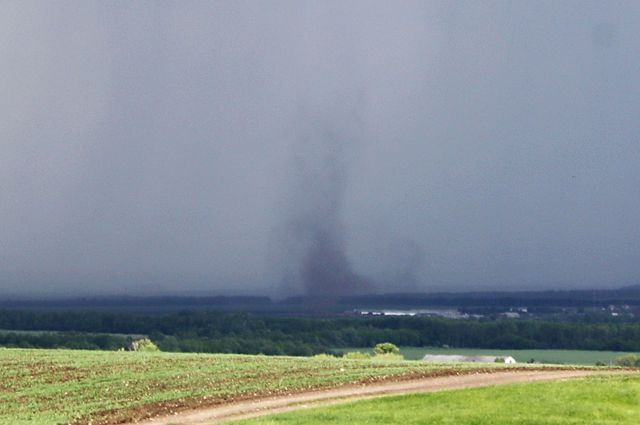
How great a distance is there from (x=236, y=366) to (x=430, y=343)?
79.9 m

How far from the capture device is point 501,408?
3108cm

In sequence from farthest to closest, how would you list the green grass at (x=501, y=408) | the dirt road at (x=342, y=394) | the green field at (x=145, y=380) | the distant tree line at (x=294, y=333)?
the distant tree line at (x=294, y=333) → the green field at (x=145, y=380) → the dirt road at (x=342, y=394) → the green grass at (x=501, y=408)

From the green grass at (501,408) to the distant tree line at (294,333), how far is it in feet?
248

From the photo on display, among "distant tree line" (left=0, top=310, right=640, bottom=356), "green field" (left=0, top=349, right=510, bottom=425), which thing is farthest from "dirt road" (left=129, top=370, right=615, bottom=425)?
"distant tree line" (left=0, top=310, right=640, bottom=356)

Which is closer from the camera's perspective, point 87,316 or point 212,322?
point 212,322

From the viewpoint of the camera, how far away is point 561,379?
37.2m

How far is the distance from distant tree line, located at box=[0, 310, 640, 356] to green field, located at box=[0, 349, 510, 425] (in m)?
58.3

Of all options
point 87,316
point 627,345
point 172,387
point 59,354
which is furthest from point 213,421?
point 87,316

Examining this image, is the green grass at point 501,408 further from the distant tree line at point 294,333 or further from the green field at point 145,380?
the distant tree line at point 294,333

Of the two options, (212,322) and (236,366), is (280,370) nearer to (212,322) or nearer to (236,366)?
(236,366)

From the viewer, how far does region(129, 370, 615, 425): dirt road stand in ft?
108

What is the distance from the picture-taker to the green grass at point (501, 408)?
2967 cm

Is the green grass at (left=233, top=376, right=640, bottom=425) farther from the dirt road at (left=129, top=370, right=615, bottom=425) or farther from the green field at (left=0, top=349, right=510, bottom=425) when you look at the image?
the green field at (left=0, top=349, right=510, bottom=425)

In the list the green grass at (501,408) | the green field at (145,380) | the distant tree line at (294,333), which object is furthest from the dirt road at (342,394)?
the distant tree line at (294,333)
